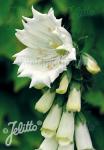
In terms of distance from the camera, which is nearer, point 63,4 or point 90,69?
point 90,69

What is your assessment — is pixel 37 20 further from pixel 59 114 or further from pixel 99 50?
pixel 99 50

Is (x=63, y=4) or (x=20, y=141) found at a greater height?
(x=63, y=4)

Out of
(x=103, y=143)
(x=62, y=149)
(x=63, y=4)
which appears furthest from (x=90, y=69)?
(x=103, y=143)

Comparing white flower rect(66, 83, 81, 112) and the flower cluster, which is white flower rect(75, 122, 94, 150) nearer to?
the flower cluster
